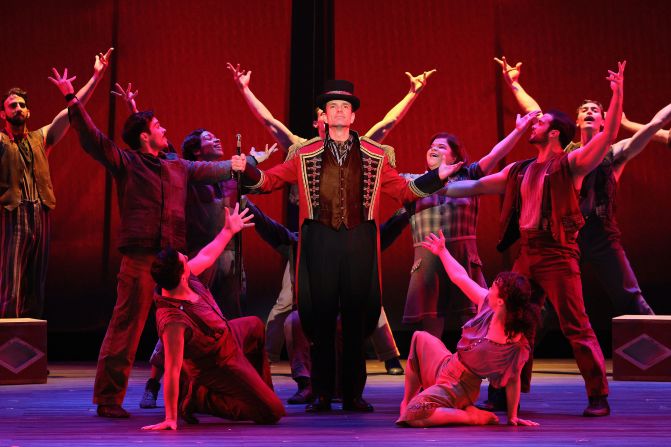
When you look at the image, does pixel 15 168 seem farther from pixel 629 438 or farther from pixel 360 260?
pixel 629 438

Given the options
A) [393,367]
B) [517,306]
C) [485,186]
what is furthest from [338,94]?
[393,367]

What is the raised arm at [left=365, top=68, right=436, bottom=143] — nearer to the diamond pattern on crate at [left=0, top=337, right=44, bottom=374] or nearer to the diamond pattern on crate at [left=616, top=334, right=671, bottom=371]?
the diamond pattern on crate at [left=616, top=334, right=671, bottom=371]

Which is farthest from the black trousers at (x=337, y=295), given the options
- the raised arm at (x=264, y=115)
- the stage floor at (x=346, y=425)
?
the raised arm at (x=264, y=115)

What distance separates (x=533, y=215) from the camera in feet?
15.7

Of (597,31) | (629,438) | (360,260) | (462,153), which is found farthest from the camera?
(597,31)

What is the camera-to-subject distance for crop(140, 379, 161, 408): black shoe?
16.2 feet

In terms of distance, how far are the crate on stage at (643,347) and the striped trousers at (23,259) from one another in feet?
11.5

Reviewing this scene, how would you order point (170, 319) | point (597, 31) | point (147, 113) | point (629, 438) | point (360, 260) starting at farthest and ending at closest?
1. point (597, 31)
2. point (147, 113)
3. point (360, 260)
4. point (170, 319)
5. point (629, 438)

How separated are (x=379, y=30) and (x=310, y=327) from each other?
3.30 metres

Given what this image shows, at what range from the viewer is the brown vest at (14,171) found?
21.0 ft

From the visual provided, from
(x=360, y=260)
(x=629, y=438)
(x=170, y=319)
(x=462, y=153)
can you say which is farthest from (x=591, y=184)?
(x=170, y=319)

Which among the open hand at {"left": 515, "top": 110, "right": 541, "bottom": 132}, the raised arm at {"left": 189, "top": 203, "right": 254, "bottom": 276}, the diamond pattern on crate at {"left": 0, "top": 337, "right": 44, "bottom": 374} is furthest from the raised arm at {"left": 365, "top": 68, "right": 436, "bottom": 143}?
the diamond pattern on crate at {"left": 0, "top": 337, "right": 44, "bottom": 374}

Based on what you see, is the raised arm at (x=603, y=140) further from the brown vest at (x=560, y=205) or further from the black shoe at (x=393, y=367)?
the black shoe at (x=393, y=367)

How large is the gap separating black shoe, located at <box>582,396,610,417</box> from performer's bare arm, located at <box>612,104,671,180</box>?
175 cm
